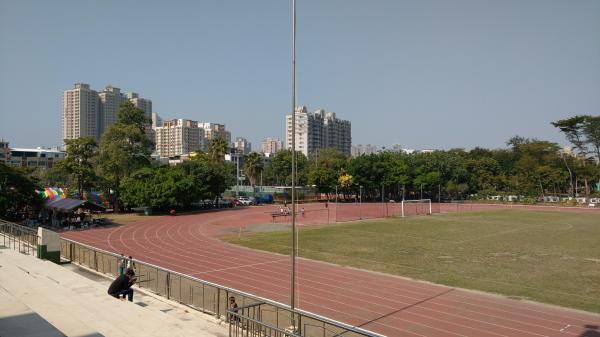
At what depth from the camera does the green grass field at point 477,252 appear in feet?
64.2

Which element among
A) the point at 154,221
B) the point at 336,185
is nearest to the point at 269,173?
the point at 336,185

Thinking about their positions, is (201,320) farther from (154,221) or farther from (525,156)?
(525,156)

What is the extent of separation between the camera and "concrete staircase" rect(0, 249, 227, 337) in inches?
366

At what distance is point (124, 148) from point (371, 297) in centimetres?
4440

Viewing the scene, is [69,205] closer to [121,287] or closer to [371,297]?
[121,287]

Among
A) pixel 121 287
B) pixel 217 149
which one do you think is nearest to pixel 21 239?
pixel 121 287

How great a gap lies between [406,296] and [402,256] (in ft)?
30.0

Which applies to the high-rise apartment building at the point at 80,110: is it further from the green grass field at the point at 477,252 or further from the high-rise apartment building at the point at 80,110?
the green grass field at the point at 477,252

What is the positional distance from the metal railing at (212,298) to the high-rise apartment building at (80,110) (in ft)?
634

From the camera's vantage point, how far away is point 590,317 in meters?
15.0

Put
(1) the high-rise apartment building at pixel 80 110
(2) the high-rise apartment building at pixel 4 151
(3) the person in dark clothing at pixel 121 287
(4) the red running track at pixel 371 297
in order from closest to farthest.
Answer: (3) the person in dark clothing at pixel 121 287 → (4) the red running track at pixel 371 297 → (2) the high-rise apartment building at pixel 4 151 → (1) the high-rise apartment building at pixel 80 110

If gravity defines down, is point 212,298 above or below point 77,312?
below

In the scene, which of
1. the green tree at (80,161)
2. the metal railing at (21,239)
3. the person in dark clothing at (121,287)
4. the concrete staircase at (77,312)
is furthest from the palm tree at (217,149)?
the person in dark clothing at (121,287)

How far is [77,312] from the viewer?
1148 cm
